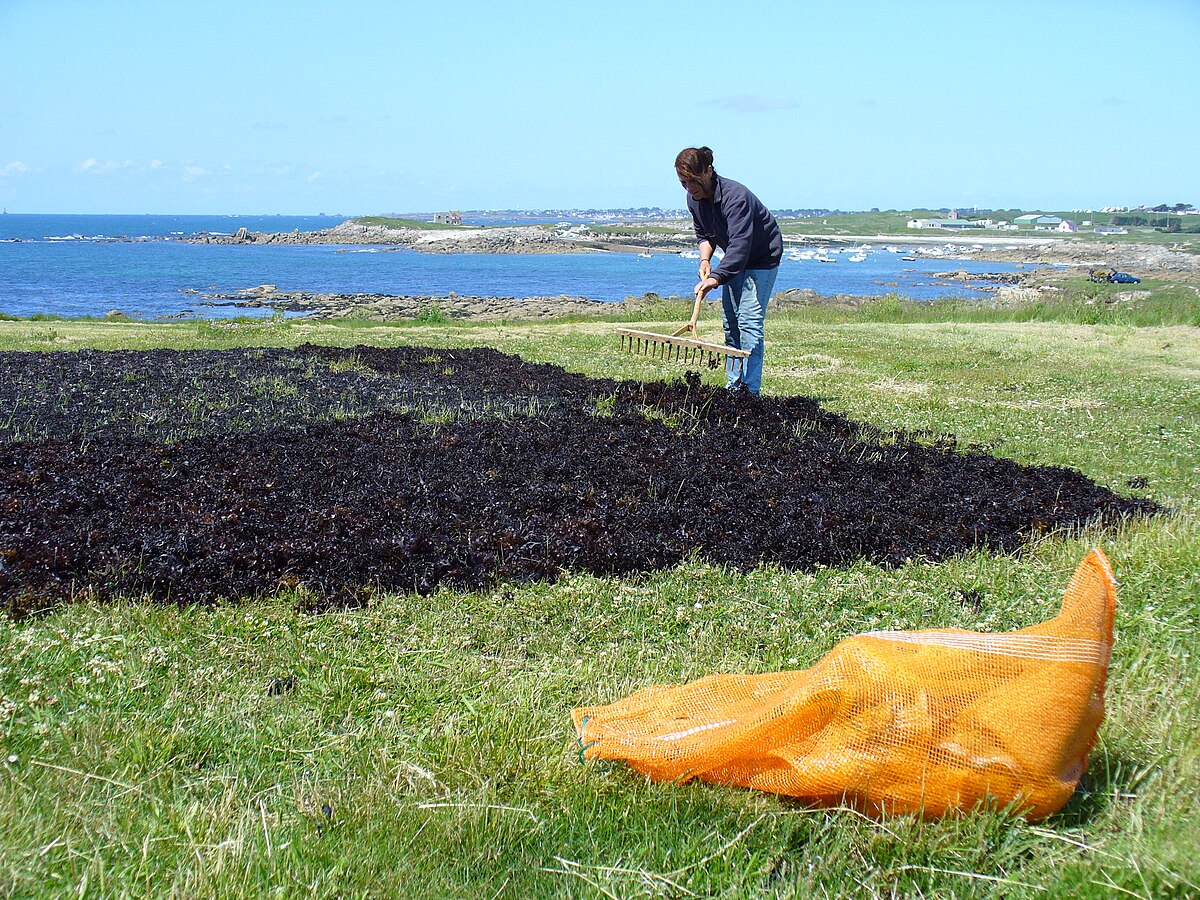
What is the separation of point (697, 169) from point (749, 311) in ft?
5.13

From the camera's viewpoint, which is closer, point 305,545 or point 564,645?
point 564,645

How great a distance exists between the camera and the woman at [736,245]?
924 centimetres

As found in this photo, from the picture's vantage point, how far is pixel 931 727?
2.63 meters

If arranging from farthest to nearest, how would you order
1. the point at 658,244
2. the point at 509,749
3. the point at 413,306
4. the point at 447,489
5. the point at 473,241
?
the point at 658,244, the point at 473,241, the point at 413,306, the point at 447,489, the point at 509,749

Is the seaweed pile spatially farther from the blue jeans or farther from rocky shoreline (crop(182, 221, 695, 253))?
rocky shoreline (crop(182, 221, 695, 253))

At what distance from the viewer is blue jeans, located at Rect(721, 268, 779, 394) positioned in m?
9.55

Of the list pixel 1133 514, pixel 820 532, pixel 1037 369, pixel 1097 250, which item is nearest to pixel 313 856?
pixel 820 532

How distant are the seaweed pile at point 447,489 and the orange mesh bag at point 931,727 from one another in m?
2.07

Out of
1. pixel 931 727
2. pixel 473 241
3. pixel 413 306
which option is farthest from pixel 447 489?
pixel 473 241

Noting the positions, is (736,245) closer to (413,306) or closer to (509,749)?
(509,749)

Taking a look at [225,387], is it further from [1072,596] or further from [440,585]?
[1072,596]

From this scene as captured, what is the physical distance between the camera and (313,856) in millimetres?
2471

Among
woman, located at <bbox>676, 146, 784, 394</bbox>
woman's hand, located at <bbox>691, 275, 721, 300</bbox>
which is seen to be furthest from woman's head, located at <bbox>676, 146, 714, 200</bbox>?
woman's hand, located at <bbox>691, 275, 721, 300</bbox>

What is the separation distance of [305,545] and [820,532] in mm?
2906
